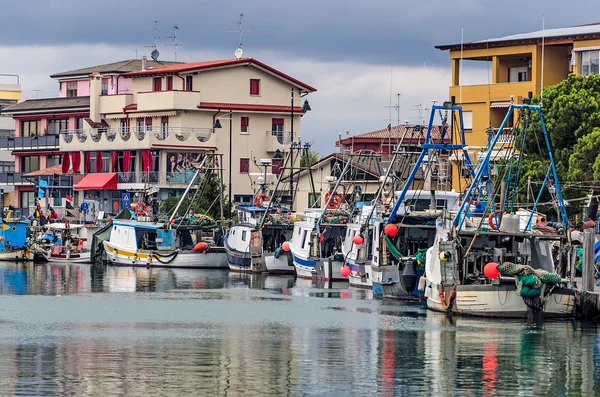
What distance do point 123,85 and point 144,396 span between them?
333 ft

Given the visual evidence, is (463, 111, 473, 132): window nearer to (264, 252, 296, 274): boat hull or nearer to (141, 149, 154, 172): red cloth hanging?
(264, 252, 296, 274): boat hull

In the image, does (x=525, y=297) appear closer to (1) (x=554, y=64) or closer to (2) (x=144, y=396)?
(2) (x=144, y=396)

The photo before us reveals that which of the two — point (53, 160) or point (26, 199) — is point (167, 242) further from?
point (26, 199)

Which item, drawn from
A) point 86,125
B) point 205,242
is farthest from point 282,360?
point 86,125

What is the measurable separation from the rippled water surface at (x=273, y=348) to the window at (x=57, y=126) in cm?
6827

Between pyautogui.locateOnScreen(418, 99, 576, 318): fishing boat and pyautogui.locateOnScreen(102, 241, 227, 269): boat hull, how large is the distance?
3783 cm

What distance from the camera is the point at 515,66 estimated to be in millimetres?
104812

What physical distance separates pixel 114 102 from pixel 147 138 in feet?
39.4

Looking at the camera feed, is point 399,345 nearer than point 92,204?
Yes

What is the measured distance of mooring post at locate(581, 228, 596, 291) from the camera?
190ft

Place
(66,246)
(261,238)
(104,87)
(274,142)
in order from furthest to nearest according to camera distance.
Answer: (104,87)
(274,142)
(66,246)
(261,238)

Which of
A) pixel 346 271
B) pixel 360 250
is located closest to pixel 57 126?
pixel 346 271

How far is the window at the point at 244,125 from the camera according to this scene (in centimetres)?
13150

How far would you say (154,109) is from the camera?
131m
